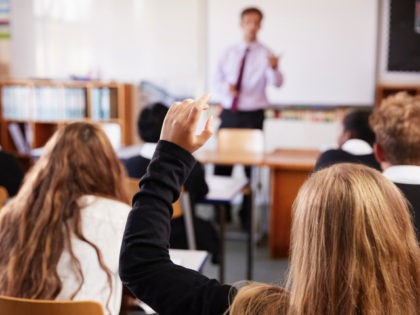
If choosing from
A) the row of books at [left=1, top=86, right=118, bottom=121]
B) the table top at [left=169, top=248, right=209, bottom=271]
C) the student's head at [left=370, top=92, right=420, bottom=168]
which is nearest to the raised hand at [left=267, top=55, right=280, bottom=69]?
the row of books at [left=1, top=86, right=118, bottom=121]

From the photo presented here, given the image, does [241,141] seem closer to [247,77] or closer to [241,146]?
[241,146]

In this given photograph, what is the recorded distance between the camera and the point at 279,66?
5.57 metres

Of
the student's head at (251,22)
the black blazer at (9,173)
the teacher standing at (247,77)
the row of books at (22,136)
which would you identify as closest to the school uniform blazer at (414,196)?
the black blazer at (9,173)

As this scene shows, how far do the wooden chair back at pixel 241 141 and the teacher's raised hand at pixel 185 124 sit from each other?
3.59 meters

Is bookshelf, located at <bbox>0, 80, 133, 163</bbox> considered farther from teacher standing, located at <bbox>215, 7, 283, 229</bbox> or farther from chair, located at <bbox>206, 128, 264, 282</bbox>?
chair, located at <bbox>206, 128, 264, 282</bbox>

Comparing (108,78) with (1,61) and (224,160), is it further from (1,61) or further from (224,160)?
(224,160)

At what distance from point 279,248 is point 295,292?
3.27 metres

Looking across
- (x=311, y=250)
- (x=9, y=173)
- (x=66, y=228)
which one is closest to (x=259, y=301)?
(x=311, y=250)

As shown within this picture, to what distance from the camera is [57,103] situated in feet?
18.8

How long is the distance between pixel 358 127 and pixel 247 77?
2588 mm

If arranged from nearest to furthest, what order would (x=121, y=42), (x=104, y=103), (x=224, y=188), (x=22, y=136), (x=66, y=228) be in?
(x=66, y=228)
(x=224, y=188)
(x=104, y=103)
(x=121, y=42)
(x=22, y=136)

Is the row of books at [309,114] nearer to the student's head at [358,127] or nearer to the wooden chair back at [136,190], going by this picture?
the student's head at [358,127]

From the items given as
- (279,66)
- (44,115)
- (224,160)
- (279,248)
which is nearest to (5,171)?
(224,160)

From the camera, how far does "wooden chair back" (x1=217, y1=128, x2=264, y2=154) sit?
14.9 ft
